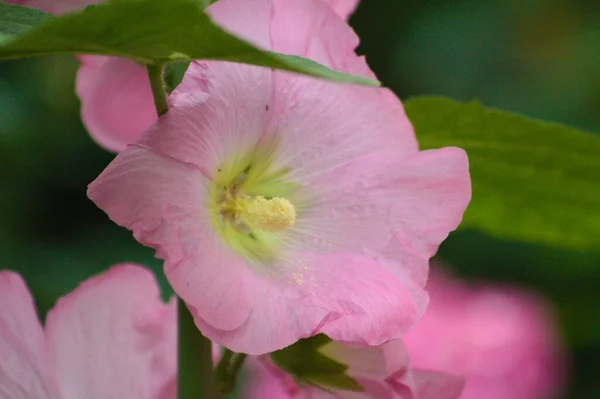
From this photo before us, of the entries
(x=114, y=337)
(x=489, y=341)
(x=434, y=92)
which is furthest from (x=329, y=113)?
(x=434, y=92)

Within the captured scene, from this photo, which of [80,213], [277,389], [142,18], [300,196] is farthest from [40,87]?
[142,18]

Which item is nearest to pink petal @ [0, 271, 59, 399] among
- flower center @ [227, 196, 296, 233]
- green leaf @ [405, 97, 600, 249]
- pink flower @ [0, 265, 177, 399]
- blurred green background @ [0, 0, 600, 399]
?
pink flower @ [0, 265, 177, 399]

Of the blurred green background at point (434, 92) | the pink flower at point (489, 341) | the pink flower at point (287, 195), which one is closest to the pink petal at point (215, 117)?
the pink flower at point (287, 195)

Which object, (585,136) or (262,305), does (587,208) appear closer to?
(585,136)

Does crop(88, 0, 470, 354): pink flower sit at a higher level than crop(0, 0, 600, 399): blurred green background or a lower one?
higher

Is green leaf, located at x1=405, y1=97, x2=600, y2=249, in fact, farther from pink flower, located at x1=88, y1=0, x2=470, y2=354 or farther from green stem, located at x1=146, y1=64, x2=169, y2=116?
green stem, located at x1=146, y1=64, x2=169, y2=116
